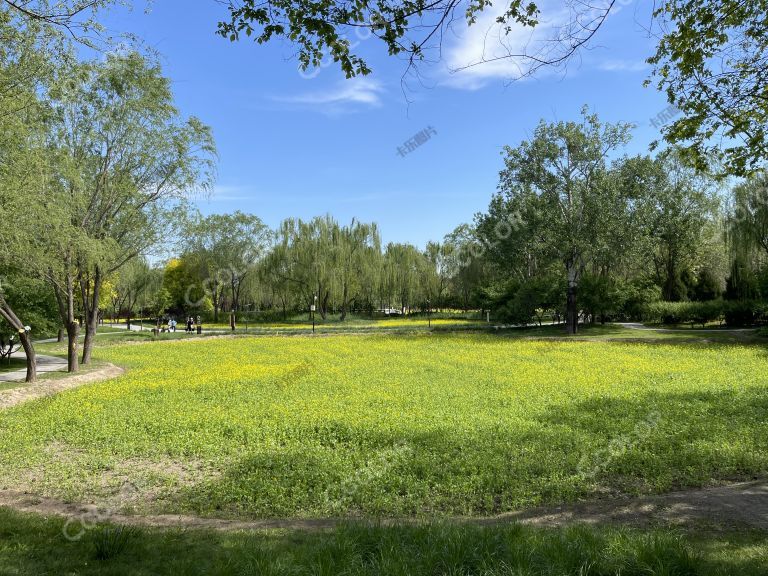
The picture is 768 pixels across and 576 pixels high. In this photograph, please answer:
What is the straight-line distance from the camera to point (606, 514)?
16.5 ft

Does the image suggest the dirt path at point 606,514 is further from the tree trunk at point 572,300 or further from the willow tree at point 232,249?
the willow tree at point 232,249

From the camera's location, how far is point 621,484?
595 cm

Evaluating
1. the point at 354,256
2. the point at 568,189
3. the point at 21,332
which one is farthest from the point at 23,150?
the point at 354,256

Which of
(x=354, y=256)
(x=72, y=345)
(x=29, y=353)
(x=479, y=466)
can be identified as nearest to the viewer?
(x=479, y=466)

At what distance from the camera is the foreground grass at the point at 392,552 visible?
11.0 ft

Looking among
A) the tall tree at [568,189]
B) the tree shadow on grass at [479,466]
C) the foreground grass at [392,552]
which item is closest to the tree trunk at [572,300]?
the tall tree at [568,189]

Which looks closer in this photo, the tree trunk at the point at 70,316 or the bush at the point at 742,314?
the tree trunk at the point at 70,316

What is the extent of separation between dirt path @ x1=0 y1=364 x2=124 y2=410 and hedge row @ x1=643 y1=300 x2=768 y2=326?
3183 cm

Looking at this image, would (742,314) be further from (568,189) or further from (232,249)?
(232,249)

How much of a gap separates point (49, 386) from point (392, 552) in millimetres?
13320

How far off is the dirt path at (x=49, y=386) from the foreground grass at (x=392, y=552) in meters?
9.19

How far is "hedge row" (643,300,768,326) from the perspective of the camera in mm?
29094

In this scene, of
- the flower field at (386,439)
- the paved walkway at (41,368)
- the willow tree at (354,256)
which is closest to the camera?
the flower field at (386,439)

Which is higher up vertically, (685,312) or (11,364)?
(685,312)
